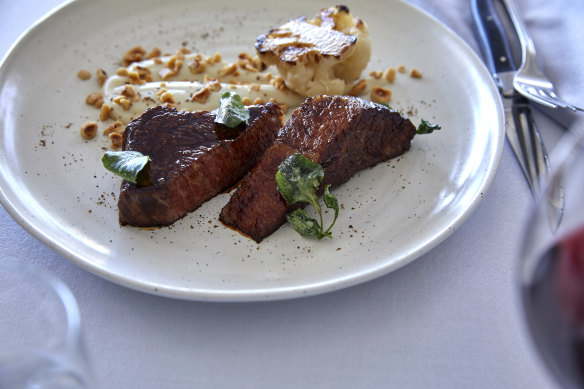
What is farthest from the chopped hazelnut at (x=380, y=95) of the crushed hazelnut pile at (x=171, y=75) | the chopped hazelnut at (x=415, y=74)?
the chopped hazelnut at (x=415, y=74)

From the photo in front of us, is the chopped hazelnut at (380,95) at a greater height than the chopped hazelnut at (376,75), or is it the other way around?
the chopped hazelnut at (376,75)

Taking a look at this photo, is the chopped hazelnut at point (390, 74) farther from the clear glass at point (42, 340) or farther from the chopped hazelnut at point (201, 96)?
the clear glass at point (42, 340)

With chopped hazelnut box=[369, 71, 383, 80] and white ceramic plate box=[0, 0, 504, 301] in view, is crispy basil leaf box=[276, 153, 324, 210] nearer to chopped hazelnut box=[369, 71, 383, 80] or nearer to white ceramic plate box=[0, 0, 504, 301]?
white ceramic plate box=[0, 0, 504, 301]

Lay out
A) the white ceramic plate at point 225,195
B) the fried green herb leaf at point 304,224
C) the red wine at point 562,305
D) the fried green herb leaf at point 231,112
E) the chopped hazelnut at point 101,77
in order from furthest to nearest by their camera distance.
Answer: the chopped hazelnut at point 101,77, the fried green herb leaf at point 231,112, the fried green herb leaf at point 304,224, the white ceramic plate at point 225,195, the red wine at point 562,305

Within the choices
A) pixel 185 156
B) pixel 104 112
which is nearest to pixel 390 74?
pixel 185 156

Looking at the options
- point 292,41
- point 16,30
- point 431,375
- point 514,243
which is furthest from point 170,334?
point 16,30

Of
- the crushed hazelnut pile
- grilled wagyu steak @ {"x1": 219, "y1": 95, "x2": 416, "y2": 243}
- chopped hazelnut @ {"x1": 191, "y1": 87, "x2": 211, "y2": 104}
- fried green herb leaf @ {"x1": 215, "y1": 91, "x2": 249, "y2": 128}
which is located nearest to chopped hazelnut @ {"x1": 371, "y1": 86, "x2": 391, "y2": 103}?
the crushed hazelnut pile

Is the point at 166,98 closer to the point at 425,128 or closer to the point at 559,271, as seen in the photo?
the point at 425,128
